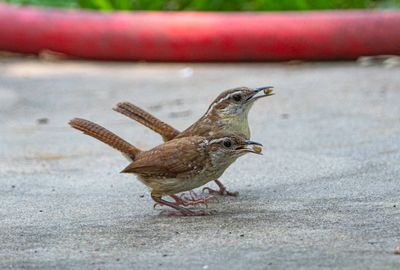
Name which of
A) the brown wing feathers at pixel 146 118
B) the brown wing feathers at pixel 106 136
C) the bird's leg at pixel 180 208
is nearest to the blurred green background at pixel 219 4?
the brown wing feathers at pixel 146 118

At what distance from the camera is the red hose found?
11773mm

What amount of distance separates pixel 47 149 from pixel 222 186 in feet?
7.58

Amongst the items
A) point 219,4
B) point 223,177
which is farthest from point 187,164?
point 219,4

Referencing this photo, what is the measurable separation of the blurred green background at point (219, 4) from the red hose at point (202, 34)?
23.0 inches

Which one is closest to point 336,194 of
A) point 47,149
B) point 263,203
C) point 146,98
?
point 263,203

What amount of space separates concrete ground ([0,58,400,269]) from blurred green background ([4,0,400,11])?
0.95 meters

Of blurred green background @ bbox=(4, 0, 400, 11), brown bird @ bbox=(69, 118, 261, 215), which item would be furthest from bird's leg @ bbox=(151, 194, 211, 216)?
blurred green background @ bbox=(4, 0, 400, 11)

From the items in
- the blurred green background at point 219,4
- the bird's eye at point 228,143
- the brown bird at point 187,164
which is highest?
the blurred green background at point 219,4

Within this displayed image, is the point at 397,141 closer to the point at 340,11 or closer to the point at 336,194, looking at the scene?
the point at 336,194

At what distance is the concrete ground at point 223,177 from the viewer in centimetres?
562

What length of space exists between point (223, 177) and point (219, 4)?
555 cm

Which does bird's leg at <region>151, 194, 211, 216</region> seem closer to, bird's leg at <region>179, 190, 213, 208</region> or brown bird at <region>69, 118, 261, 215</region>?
brown bird at <region>69, 118, 261, 215</region>

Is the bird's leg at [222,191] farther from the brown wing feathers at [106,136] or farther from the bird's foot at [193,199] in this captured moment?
the brown wing feathers at [106,136]

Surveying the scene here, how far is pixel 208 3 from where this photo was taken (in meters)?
13.0
